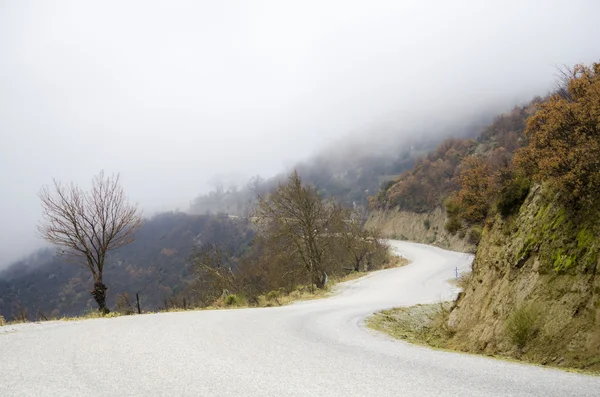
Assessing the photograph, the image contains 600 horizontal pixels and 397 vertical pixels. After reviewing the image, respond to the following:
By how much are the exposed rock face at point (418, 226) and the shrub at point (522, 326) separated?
45299 millimetres

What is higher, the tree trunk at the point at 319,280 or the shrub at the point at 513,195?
the shrub at the point at 513,195

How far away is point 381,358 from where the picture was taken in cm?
632

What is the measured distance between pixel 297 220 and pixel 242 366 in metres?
26.2

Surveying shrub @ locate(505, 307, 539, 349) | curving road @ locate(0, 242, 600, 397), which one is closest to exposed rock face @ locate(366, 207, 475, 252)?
shrub @ locate(505, 307, 539, 349)

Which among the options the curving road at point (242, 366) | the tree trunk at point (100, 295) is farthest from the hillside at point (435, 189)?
the curving road at point (242, 366)

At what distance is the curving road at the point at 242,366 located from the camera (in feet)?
15.0

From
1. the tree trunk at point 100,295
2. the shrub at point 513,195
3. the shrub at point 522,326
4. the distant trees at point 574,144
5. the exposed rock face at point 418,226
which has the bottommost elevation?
the exposed rock face at point 418,226

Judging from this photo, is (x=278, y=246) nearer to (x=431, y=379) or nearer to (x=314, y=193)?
(x=314, y=193)

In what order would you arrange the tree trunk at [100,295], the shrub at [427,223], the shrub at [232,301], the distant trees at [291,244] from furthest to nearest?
the shrub at [427,223] < the distant trees at [291,244] < the shrub at [232,301] < the tree trunk at [100,295]

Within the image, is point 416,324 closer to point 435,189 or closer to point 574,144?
point 574,144

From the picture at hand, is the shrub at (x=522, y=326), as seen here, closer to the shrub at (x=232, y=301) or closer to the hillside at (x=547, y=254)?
the hillside at (x=547, y=254)

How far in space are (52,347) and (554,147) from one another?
454 inches

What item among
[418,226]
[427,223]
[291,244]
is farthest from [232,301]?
[418,226]

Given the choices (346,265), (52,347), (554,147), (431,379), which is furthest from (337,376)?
(346,265)
